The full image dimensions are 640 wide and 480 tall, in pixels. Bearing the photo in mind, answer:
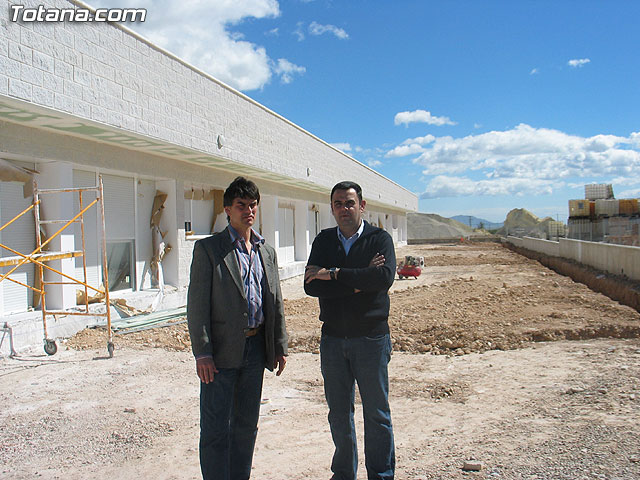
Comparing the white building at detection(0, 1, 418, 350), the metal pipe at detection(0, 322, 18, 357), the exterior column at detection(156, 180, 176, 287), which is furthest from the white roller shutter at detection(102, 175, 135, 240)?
the metal pipe at detection(0, 322, 18, 357)

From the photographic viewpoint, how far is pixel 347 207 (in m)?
3.45

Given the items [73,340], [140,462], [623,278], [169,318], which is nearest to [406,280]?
[623,278]

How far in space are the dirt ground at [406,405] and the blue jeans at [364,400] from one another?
0.50m

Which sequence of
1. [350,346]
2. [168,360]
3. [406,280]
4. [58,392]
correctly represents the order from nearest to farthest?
[350,346]
[58,392]
[168,360]
[406,280]

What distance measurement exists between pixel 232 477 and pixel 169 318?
7.21m

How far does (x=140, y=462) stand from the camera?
4.03 metres

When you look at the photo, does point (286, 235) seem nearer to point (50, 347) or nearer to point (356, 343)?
point (50, 347)

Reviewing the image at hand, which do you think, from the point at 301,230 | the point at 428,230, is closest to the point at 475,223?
the point at 428,230

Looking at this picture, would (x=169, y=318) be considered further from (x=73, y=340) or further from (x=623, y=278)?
Result: (x=623, y=278)

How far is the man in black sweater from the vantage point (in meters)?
3.27

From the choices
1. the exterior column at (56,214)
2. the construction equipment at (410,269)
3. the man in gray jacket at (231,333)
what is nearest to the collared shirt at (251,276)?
A: the man in gray jacket at (231,333)

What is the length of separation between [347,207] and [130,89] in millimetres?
7313

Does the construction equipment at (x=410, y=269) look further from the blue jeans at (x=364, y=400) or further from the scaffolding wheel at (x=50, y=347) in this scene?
the blue jeans at (x=364, y=400)

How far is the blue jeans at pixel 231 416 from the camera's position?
296 centimetres
